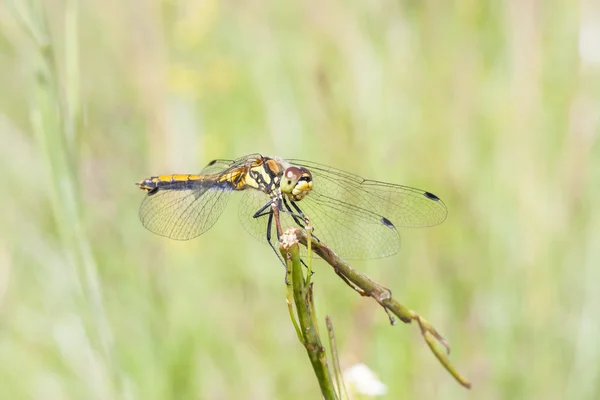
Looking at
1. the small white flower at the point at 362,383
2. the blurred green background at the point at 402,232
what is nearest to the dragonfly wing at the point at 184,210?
the blurred green background at the point at 402,232

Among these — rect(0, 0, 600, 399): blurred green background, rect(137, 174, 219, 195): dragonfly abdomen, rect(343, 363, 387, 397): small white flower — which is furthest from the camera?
rect(0, 0, 600, 399): blurred green background

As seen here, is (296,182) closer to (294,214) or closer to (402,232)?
(294,214)

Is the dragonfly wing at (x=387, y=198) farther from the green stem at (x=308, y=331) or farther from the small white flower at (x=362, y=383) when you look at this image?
the green stem at (x=308, y=331)

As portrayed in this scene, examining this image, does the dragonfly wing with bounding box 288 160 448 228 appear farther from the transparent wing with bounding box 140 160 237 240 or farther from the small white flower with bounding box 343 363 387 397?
the small white flower with bounding box 343 363 387 397

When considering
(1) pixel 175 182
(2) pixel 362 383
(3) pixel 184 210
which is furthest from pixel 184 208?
(2) pixel 362 383

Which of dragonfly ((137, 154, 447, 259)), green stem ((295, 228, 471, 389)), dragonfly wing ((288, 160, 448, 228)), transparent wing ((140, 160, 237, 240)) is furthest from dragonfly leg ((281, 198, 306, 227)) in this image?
green stem ((295, 228, 471, 389))

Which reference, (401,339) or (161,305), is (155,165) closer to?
(161,305)
